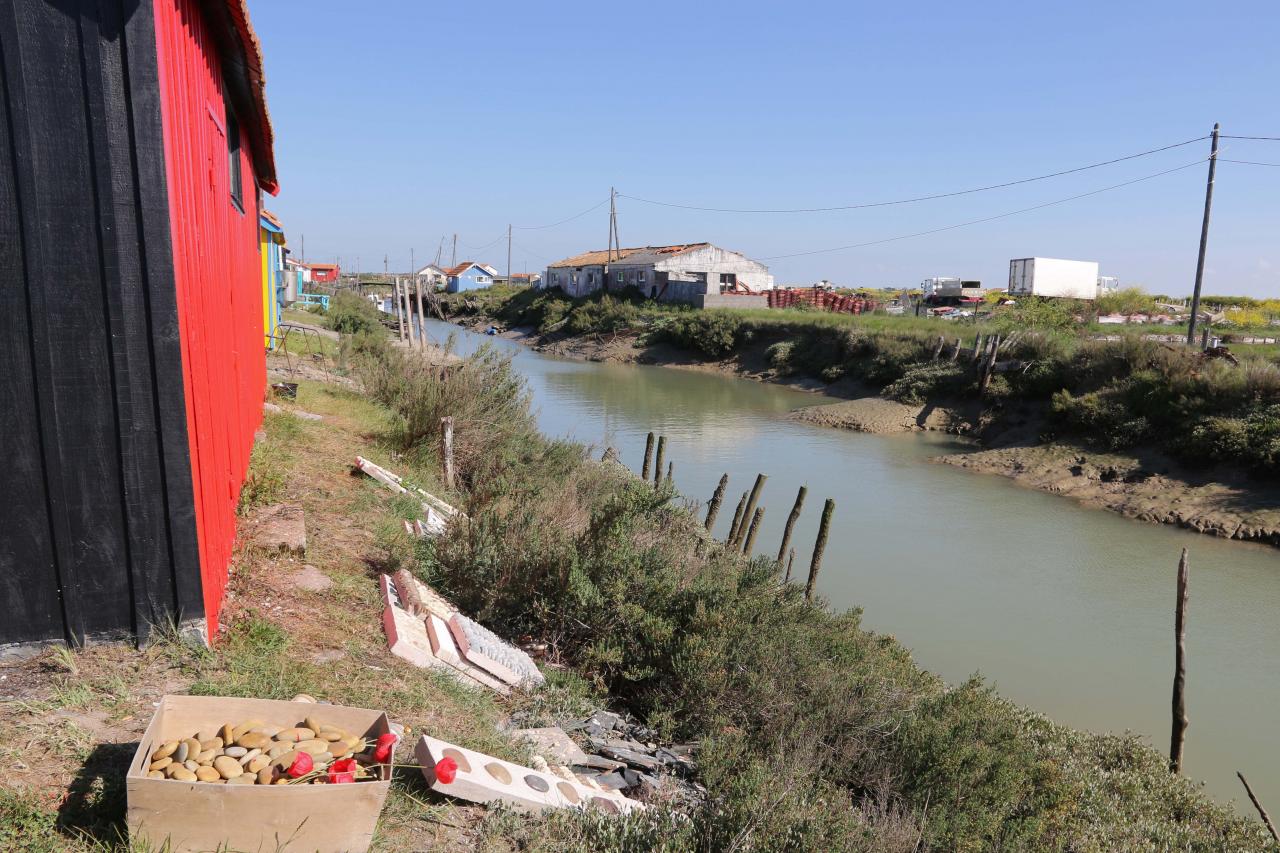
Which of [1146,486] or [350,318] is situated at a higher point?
[350,318]

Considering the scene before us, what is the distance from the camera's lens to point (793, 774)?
15.9 feet

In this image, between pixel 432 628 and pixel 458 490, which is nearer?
pixel 432 628

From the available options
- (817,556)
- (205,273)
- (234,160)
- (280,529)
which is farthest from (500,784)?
(817,556)

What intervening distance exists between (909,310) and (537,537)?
4103 cm

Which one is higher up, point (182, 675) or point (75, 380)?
point (75, 380)

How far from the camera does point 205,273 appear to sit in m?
5.32

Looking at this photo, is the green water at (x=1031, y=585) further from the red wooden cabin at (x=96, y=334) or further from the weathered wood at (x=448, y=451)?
the red wooden cabin at (x=96, y=334)

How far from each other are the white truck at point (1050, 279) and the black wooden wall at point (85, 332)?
4338 cm

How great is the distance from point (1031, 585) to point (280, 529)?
10933 millimetres

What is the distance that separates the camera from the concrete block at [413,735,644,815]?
12.5ft

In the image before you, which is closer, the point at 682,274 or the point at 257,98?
the point at 257,98

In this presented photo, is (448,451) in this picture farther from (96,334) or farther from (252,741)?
(252,741)

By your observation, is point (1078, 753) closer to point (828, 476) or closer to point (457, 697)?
point (457, 697)

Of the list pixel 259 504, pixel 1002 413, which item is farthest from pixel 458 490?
pixel 1002 413
